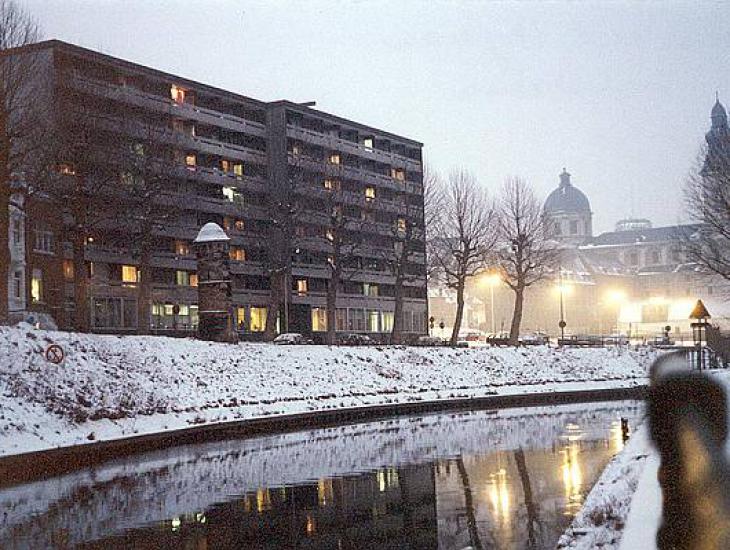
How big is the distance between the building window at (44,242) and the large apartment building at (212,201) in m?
0.15

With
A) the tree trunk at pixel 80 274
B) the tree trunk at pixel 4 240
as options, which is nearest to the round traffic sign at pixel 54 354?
the tree trunk at pixel 4 240

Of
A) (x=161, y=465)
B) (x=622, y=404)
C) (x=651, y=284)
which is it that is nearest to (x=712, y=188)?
(x=622, y=404)

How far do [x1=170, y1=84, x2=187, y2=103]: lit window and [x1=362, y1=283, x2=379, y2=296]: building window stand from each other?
111 feet

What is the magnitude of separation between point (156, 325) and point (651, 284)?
118079 millimetres

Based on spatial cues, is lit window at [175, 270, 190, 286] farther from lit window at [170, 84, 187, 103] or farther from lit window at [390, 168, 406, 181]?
lit window at [390, 168, 406, 181]

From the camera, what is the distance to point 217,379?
42281 millimetres

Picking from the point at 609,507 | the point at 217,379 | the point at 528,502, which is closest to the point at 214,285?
the point at 217,379

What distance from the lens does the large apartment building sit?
207 feet

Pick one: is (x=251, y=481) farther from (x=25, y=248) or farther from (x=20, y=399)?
(x=25, y=248)

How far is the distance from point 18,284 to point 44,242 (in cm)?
830

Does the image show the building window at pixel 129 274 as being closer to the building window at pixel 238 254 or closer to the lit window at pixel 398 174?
the building window at pixel 238 254

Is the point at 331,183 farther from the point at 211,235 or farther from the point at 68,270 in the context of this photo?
the point at 211,235

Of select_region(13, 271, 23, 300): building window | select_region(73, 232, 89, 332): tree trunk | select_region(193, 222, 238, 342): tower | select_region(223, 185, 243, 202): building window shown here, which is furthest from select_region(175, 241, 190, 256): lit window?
select_region(193, 222, 238, 342): tower

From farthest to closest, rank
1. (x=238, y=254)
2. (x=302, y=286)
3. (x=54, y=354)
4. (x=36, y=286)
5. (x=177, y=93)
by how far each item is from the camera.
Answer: (x=302, y=286)
(x=238, y=254)
(x=177, y=93)
(x=36, y=286)
(x=54, y=354)
